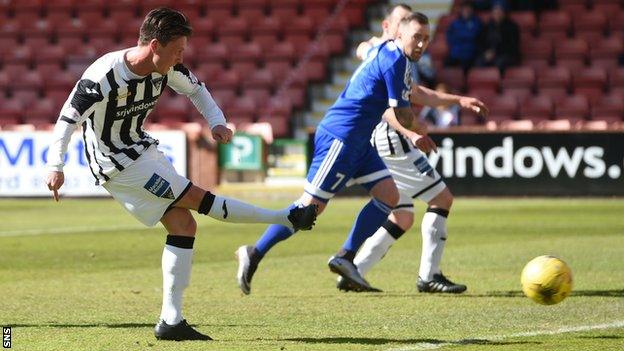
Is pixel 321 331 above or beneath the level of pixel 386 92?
beneath

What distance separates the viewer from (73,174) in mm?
21625

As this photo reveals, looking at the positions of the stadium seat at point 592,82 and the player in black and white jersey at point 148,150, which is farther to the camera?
the stadium seat at point 592,82

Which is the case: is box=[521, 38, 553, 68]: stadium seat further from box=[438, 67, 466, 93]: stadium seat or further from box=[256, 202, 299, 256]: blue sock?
box=[256, 202, 299, 256]: blue sock

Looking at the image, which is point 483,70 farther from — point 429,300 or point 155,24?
point 155,24

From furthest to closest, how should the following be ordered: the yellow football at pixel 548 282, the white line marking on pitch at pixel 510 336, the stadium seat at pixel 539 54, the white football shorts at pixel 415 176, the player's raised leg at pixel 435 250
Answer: the stadium seat at pixel 539 54
the white football shorts at pixel 415 176
the player's raised leg at pixel 435 250
the yellow football at pixel 548 282
the white line marking on pitch at pixel 510 336

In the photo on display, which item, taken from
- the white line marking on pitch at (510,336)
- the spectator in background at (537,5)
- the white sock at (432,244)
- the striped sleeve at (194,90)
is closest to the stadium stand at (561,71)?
the spectator in background at (537,5)

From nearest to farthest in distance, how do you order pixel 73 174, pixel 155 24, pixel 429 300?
pixel 155 24
pixel 429 300
pixel 73 174

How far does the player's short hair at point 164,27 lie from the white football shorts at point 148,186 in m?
0.74

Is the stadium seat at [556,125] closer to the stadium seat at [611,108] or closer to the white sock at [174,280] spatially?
the stadium seat at [611,108]

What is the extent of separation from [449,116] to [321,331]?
1439 centimetres

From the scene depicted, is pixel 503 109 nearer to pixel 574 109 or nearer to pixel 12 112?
pixel 574 109

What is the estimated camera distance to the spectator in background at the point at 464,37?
23844 mm

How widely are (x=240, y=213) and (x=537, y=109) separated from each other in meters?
16.9

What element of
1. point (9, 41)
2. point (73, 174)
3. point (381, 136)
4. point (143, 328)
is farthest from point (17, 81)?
point (143, 328)
